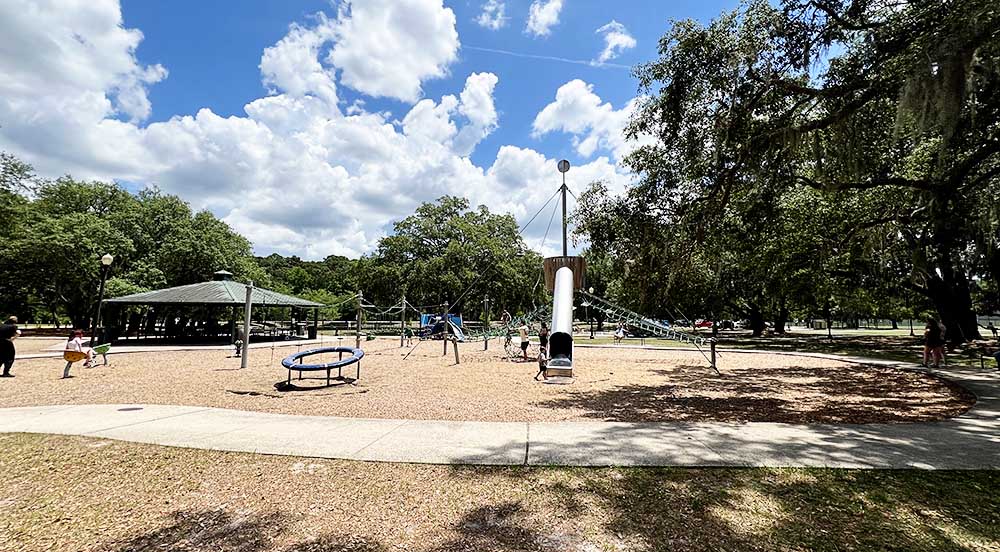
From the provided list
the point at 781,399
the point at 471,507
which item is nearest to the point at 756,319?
the point at 781,399

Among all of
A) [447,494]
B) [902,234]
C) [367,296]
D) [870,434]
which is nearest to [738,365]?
[902,234]

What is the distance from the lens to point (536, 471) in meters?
4.90

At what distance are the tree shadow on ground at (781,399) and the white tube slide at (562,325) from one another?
0.81m

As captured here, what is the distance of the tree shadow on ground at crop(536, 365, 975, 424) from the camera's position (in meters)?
7.87

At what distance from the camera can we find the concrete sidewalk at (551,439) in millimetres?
5277

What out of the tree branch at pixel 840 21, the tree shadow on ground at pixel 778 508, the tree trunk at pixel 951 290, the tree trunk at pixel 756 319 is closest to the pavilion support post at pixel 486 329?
the tree branch at pixel 840 21

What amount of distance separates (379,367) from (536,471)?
12.0m

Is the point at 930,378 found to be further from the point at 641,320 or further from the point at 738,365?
the point at 641,320

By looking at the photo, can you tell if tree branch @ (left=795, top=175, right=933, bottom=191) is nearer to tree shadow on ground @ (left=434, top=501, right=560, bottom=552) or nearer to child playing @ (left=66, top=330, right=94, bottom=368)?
tree shadow on ground @ (left=434, top=501, right=560, bottom=552)

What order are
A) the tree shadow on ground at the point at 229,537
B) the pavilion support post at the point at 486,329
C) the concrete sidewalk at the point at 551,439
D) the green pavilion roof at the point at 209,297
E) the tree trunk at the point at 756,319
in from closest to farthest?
the tree shadow on ground at the point at 229,537 → the concrete sidewalk at the point at 551,439 → the pavilion support post at the point at 486,329 → the green pavilion roof at the point at 209,297 → the tree trunk at the point at 756,319

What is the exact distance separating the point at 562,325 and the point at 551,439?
564cm

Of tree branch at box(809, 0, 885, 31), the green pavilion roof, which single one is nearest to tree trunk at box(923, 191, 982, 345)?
tree branch at box(809, 0, 885, 31)

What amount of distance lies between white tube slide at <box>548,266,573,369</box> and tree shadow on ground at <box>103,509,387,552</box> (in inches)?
303

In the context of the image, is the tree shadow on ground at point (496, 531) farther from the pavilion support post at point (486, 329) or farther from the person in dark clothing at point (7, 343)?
the pavilion support post at point (486, 329)
